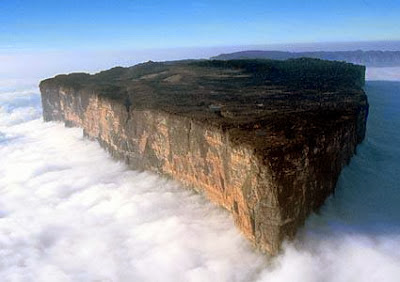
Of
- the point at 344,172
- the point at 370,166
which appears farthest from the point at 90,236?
the point at 370,166

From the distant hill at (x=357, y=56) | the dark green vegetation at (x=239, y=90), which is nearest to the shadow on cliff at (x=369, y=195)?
the dark green vegetation at (x=239, y=90)

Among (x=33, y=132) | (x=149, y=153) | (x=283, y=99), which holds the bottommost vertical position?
(x=33, y=132)

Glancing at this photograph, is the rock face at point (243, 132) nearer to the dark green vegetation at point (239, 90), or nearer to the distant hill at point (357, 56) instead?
the dark green vegetation at point (239, 90)

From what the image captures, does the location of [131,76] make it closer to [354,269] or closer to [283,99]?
[283,99]

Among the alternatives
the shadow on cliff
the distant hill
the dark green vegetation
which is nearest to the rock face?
the dark green vegetation

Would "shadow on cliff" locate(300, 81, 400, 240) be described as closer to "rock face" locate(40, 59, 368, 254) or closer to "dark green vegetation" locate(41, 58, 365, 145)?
"rock face" locate(40, 59, 368, 254)

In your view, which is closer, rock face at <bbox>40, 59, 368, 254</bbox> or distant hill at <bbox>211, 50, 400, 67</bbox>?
rock face at <bbox>40, 59, 368, 254</bbox>
